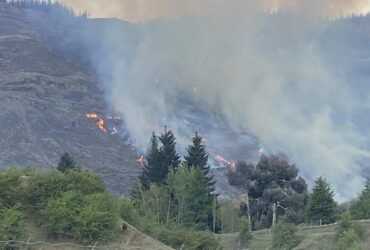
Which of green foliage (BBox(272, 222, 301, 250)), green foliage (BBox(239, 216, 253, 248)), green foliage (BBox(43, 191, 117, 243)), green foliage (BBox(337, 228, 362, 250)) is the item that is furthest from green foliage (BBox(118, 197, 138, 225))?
green foliage (BBox(239, 216, 253, 248))

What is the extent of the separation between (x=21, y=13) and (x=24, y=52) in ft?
119

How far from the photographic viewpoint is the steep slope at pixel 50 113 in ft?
320

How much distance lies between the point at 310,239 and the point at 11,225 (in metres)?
19.5

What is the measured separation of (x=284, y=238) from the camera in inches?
1362

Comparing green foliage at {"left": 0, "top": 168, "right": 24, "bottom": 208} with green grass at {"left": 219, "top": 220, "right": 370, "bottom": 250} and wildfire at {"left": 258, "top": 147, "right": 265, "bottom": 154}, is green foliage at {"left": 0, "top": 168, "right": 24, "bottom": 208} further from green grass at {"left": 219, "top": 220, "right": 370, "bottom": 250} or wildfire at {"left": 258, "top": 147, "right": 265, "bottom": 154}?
wildfire at {"left": 258, "top": 147, "right": 265, "bottom": 154}

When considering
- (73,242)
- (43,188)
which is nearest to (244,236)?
(43,188)

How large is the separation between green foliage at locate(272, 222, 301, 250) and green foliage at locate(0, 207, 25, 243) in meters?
17.8

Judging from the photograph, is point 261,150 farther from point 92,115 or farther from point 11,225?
A: point 11,225

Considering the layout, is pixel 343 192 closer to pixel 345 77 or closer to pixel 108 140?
pixel 108 140

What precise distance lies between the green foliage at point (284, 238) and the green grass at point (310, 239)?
334mm

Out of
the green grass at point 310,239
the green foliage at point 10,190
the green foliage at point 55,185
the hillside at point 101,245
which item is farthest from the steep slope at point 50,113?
the green foliage at point 10,190

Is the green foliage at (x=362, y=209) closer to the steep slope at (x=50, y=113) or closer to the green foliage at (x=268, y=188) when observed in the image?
the green foliage at (x=268, y=188)

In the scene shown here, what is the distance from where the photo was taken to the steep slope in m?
97.6

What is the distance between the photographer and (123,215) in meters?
24.6
